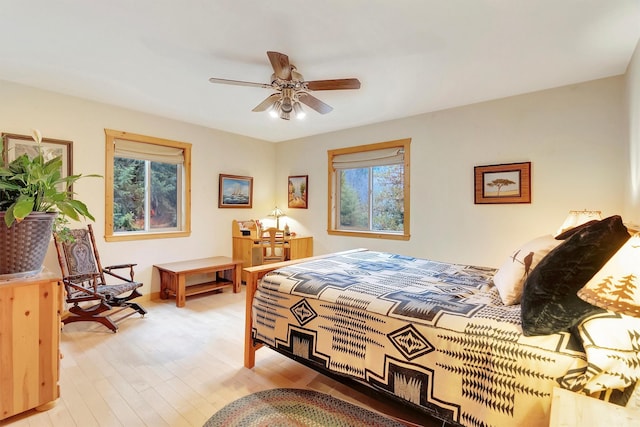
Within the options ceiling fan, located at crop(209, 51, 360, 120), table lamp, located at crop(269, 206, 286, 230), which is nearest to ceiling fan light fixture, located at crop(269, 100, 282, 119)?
ceiling fan, located at crop(209, 51, 360, 120)

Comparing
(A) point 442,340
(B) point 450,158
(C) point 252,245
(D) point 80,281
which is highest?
(B) point 450,158

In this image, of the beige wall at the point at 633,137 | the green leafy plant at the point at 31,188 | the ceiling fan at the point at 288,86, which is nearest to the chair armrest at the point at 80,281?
the green leafy plant at the point at 31,188

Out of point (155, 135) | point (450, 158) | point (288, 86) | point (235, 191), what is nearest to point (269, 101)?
point (288, 86)

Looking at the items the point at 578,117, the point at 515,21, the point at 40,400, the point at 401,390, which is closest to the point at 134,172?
the point at 40,400

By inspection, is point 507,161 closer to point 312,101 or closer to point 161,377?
point 312,101

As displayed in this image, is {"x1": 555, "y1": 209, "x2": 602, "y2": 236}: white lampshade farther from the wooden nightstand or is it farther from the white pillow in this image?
the wooden nightstand

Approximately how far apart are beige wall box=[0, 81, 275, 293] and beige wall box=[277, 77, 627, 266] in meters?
1.65

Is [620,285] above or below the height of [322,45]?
below

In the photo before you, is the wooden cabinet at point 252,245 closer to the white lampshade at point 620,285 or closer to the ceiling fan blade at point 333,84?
the ceiling fan blade at point 333,84

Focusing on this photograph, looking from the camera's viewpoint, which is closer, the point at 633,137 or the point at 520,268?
the point at 520,268

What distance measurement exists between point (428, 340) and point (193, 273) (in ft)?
10.9

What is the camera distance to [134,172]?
4098 mm

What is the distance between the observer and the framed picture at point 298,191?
525cm

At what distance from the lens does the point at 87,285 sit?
337 centimetres
